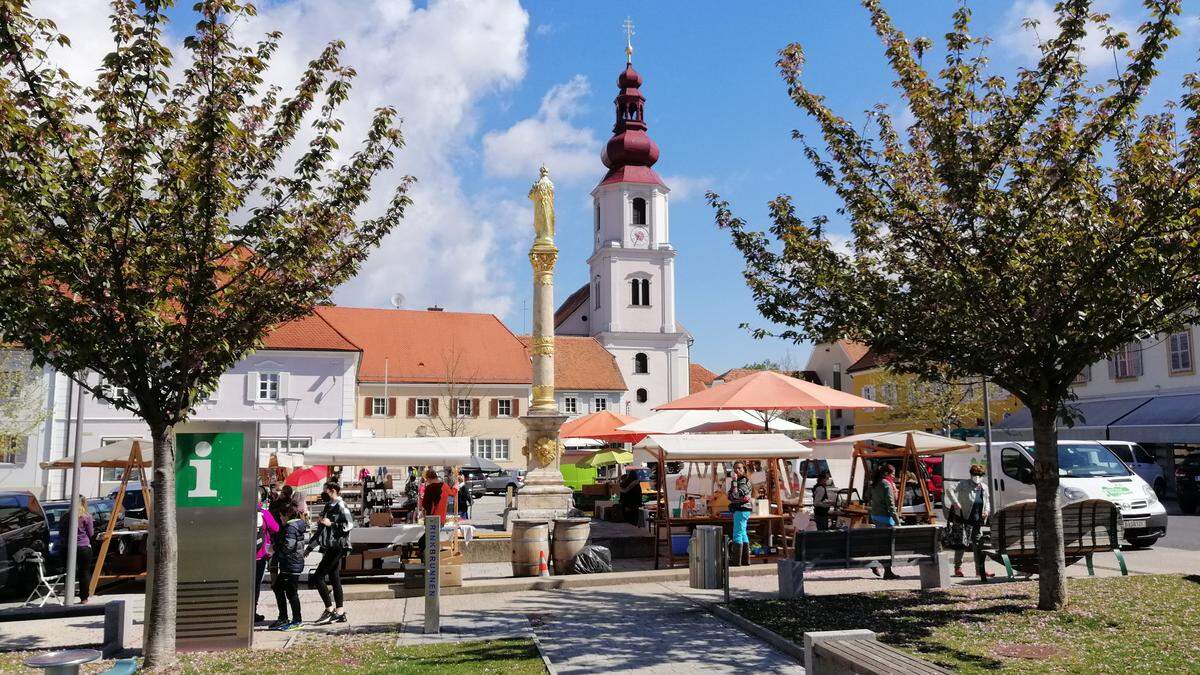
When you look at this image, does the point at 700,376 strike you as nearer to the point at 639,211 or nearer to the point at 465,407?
the point at 639,211

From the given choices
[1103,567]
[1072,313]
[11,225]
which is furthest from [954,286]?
[11,225]

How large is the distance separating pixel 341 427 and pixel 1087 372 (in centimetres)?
3552

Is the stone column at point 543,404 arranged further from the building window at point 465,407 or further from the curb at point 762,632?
the building window at point 465,407

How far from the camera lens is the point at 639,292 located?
7300cm

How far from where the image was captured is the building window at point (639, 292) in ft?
239

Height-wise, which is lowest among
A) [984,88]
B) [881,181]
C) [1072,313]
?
[1072,313]

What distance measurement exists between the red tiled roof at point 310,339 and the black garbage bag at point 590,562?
3466cm

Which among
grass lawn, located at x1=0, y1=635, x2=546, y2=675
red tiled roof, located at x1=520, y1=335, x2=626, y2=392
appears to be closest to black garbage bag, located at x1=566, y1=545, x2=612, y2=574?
grass lawn, located at x1=0, y1=635, x2=546, y2=675

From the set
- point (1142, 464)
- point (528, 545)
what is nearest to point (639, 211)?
point (1142, 464)

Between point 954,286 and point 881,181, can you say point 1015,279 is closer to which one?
point 954,286

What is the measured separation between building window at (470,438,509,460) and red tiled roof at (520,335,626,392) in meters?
6.88

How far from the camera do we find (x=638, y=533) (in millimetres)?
18188

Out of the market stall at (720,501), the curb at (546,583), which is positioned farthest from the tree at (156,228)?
the market stall at (720,501)

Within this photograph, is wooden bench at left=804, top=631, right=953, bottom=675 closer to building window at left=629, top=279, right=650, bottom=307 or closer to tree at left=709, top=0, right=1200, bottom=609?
tree at left=709, top=0, right=1200, bottom=609
